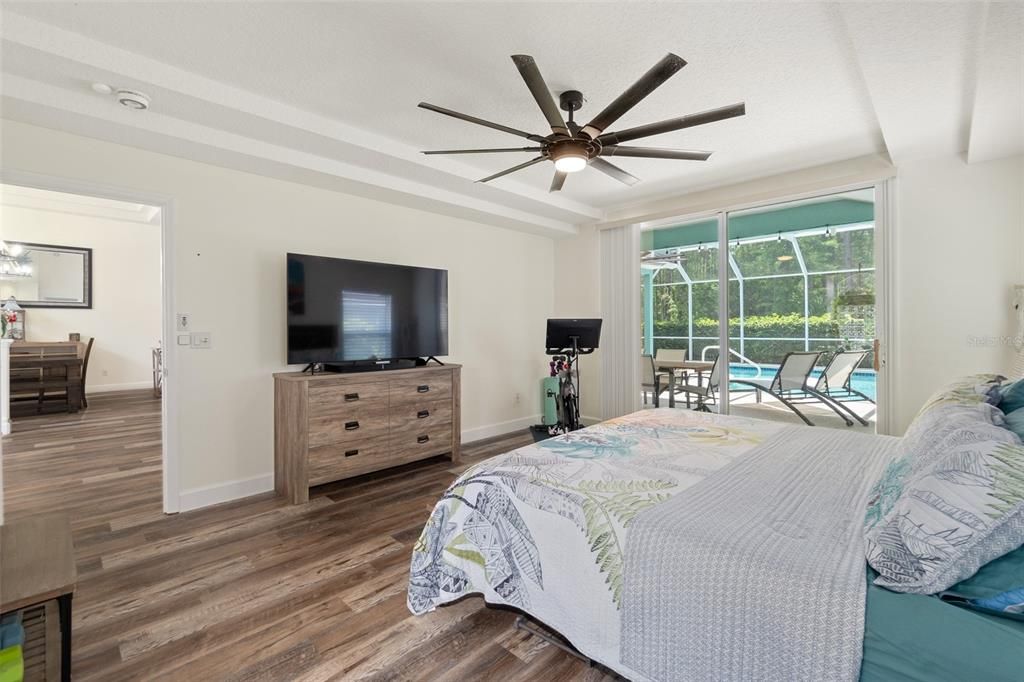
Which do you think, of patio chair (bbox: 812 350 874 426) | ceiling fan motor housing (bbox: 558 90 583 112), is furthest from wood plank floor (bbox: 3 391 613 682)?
patio chair (bbox: 812 350 874 426)

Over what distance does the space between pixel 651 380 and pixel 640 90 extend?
3.68 m

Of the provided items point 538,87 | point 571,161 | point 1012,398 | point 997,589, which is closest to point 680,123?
point 571,161

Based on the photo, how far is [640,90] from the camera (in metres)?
1.92

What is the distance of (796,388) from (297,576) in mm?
4233

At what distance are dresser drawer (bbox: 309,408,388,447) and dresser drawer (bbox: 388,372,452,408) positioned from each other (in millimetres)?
170

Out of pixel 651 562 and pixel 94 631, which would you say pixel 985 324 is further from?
pixel 94 631

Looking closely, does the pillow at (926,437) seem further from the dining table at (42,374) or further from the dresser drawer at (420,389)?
the dining table at (42,374)

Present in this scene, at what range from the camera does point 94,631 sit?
6.17 feet

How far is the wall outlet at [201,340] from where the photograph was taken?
3174 millimetres

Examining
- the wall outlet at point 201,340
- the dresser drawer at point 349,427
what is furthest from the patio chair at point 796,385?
the wall outlet at point 201,340

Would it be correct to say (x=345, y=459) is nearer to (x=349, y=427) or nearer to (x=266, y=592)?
(x=349, y=427)

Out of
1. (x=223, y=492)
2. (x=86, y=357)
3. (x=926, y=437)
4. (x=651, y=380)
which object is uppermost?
(x=86, y=357)

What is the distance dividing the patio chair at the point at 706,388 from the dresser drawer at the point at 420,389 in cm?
247

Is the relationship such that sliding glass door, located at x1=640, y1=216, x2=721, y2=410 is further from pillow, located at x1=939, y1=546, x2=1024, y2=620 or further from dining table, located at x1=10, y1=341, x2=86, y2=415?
dining table, located at x1=10, y1=341, x2=86, y2=415
